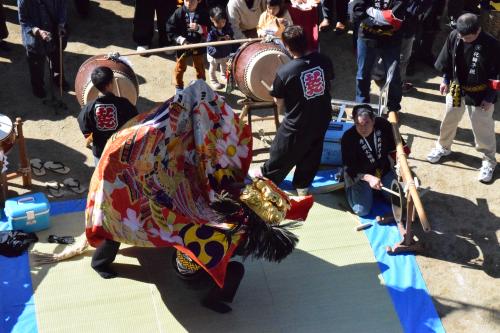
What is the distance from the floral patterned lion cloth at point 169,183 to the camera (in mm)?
4637

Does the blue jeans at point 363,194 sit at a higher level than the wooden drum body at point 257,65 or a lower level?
lower

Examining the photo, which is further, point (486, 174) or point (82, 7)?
point (82, 7)

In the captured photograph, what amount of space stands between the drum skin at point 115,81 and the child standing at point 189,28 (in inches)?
38.1

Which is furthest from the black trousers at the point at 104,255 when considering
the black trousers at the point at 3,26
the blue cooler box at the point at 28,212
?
the black trousers at the point at 3,26

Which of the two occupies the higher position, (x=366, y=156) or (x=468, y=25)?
(x=468, y=25)

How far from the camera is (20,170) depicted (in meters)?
6.23

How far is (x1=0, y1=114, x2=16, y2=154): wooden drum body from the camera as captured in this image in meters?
5.84

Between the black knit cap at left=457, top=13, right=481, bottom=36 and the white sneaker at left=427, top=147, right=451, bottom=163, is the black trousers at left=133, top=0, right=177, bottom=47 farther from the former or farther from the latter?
the black knit cap at left=457, top=13, right=481, bottom=36

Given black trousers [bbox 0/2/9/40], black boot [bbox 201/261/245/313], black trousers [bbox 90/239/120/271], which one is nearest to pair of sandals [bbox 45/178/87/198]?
black trousers [bbox 90/239/120/271]

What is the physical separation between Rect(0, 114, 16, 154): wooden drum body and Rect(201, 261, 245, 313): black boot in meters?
2.05

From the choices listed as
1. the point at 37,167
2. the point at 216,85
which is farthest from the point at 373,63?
the point at 37,167

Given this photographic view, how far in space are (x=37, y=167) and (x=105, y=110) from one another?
1413mm

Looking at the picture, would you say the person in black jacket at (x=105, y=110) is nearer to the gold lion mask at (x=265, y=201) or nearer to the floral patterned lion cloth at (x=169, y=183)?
the floral patterned lion cloth at (x=169, y=183)

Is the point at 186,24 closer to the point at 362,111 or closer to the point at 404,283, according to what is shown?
the point at 362,111
